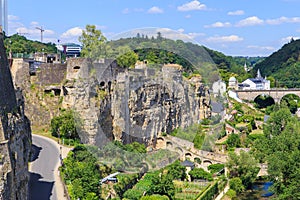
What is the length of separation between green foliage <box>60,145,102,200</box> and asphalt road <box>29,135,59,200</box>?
0.69 m

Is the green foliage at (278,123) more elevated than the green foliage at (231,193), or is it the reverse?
the green foliage at (278,123)

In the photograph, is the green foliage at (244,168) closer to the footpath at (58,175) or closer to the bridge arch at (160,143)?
the bridge arch at (160,143)

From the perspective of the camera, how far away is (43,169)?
18.9m

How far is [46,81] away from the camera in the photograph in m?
26.0

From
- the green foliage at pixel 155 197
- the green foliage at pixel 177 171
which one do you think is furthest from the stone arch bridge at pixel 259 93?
the green foliage at pixel 155 197

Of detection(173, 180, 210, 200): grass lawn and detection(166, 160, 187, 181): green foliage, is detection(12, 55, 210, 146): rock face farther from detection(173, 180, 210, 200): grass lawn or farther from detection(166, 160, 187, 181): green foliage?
detection(173, 180, 210, 200): grass lawn

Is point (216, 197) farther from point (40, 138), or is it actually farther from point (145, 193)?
point (40, 138)

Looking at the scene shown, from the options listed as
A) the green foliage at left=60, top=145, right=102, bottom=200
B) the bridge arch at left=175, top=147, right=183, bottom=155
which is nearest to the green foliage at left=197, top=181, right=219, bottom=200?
the bridge arch at left=175, top=147, right=183, bottom=155

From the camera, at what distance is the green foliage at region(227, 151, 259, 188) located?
85.8ft

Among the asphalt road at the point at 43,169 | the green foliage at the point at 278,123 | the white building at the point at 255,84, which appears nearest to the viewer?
the asphalt road at the point at 43,169

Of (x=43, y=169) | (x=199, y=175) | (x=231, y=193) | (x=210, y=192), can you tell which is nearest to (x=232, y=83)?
(x=199, y=175)

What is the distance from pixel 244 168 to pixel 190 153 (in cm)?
546

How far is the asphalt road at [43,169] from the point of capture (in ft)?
53.9

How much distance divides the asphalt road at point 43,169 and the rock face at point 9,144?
500cm
